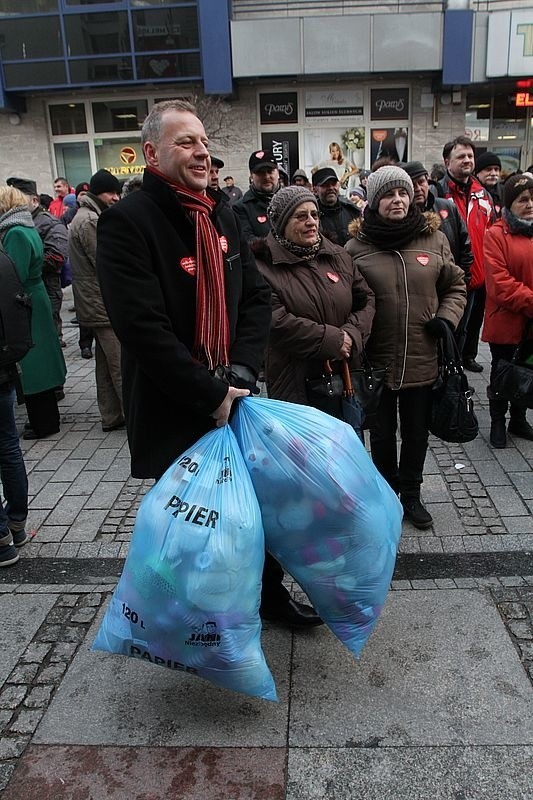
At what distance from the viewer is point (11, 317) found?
3.38m

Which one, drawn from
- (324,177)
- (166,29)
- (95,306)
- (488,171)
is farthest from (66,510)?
(166,29)

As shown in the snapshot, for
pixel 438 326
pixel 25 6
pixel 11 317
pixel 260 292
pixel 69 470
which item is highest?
pixel 25 6

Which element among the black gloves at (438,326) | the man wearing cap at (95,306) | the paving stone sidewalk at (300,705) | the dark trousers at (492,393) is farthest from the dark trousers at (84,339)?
the black gloves at (438,326)

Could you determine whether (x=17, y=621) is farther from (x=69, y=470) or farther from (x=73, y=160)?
(x=73, y=160)

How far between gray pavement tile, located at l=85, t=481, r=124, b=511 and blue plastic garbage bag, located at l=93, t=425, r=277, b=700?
1.96 m

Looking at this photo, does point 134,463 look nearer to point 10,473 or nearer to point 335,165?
point 10,473

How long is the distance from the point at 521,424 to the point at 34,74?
15729mm

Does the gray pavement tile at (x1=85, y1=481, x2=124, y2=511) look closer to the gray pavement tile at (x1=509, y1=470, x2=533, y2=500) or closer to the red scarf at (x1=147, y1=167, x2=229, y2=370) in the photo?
the red scarf at (x1=147, y1=167, x2=229, y2=370)

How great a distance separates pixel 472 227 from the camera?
5848mm

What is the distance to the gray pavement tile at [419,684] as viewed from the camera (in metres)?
2.32

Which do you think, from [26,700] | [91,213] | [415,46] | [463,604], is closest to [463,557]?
[463,604]

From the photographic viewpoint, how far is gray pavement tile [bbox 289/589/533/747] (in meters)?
2.32

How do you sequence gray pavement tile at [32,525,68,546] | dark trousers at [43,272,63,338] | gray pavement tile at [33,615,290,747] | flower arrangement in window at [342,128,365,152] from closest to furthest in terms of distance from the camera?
gray pavement tile at [33,615,290,747] → gray pavement tile at [32,525,68,546] → dark trousers at [43,272,63,338] → flower arrangement in window at [342,128,365,152]

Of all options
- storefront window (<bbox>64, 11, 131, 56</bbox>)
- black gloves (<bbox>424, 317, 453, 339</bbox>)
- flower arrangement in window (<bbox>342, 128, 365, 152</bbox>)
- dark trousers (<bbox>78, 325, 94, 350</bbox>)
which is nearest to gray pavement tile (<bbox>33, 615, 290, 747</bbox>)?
black gloves (<bbox>424, 317, 453, 339</bbox>)
